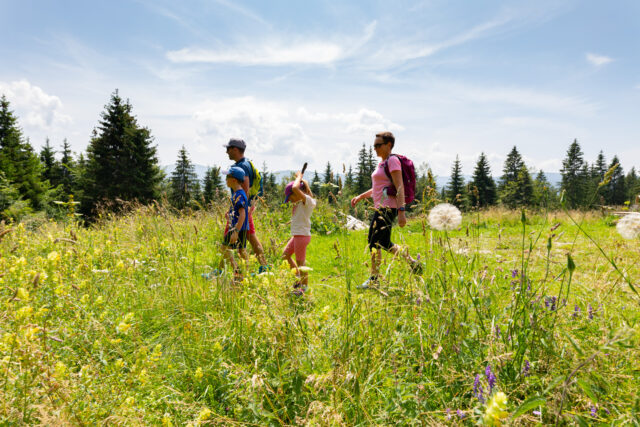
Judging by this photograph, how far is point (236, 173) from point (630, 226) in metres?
3.81

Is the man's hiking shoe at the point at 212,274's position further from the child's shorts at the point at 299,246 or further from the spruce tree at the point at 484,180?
the spruce tree at the point at 484,180

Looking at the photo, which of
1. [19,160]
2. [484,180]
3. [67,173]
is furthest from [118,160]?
[484,180]

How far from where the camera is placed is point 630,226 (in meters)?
1.53

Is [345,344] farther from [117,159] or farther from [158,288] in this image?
[117,159]

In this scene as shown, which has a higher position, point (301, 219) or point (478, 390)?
point (301, 219)

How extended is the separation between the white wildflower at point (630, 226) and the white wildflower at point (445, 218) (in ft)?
2.50

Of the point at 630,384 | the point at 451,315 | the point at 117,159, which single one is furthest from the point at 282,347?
the point at 117,159

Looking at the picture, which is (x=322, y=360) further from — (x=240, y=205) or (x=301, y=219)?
(x=240, y=205)

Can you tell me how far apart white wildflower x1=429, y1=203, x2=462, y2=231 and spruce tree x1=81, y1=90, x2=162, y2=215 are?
31.8 metres

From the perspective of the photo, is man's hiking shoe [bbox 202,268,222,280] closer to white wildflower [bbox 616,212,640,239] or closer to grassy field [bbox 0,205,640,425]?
grassy field [bbox 0,205,640,425]

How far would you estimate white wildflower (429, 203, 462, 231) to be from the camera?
2.04 meters

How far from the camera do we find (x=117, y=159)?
29797mm

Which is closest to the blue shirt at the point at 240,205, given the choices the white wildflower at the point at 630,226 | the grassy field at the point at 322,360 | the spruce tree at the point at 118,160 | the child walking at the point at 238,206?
the child walking at the point at 238,206

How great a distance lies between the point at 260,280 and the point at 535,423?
5.67ft
